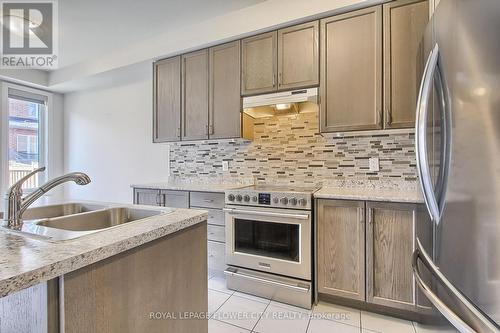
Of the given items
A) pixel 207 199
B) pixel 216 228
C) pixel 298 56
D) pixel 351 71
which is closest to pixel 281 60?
pixel 298 56

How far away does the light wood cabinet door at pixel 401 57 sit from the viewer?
194 centimetres

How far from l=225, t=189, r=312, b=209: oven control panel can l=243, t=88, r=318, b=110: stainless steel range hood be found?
830 mm

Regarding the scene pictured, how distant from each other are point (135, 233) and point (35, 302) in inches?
11.4

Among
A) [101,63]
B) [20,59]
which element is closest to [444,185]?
[101,63]

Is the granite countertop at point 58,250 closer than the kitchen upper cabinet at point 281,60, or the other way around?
the granite countertop at point 58,250

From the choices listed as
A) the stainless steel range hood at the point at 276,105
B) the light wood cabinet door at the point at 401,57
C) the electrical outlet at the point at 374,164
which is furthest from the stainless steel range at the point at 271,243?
the light wood cabinet door at the point at 401,57

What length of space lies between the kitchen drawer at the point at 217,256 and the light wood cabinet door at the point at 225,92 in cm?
109

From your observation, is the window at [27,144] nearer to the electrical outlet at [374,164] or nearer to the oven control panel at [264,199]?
the oven control panel at [264,199]

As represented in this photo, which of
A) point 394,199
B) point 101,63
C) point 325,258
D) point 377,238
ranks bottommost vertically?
point 325,258

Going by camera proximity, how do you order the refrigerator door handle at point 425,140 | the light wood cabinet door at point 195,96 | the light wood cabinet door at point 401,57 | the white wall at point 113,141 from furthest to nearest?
1. the white wall at point 113,141
2. the light wood cabinet door at point 195,96
3. the light wood cabinet door at point 401,57
4. the refrigerator door handle at point 425,140

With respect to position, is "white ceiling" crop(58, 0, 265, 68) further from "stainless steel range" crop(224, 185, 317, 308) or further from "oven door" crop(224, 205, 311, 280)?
"oven door" crop(224, 205, 311, 280)

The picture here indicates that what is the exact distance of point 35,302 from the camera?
665mm

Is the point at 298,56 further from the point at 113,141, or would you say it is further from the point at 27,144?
the point at 27,144

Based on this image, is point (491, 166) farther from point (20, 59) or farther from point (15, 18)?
point (20, 59)
